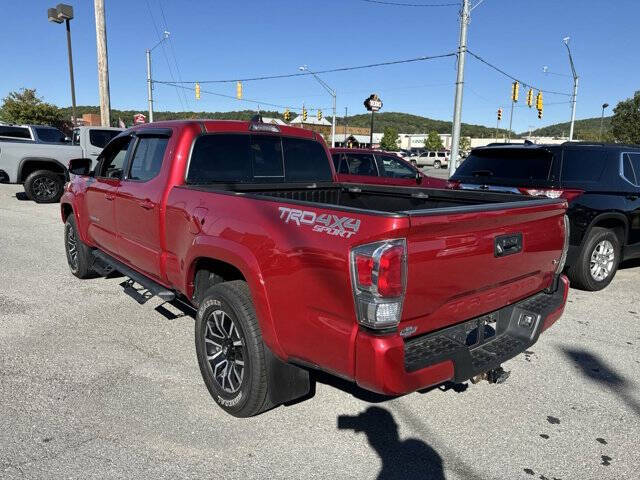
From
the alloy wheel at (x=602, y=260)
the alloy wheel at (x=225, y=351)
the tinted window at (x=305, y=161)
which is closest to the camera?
the alloy wheel at (x=225, y=351)

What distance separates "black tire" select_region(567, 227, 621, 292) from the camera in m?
5.87

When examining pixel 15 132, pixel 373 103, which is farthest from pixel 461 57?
→ pixel 373 103

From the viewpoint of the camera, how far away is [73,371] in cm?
367

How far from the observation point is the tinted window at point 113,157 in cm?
494

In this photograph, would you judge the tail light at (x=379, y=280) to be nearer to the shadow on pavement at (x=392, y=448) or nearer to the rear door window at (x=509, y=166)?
the shadow on pavement at (x=392, y=448)

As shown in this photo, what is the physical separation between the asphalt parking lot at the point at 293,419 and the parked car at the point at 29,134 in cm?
1071

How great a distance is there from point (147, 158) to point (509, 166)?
15.5 feet

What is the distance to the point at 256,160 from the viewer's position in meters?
4.21

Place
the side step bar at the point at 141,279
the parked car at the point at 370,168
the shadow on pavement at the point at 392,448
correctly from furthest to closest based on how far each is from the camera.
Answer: the parked car at the point at 370,168, the side step bar at the point at 141,279, the shadow on pavement at the point at 392,448

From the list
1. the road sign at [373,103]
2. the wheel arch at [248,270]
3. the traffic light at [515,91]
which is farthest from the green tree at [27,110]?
the wheel arch at [248,270]

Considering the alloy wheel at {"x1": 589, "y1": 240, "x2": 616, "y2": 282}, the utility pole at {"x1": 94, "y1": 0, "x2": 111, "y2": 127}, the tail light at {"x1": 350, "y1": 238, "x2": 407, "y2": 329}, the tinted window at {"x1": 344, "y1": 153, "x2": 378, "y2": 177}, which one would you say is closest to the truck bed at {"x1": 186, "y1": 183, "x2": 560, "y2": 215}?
the tail light at {"x1": 350, "y1": 238, "x2": 407, "y2": 329}

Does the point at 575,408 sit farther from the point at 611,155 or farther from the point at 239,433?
the point at 611,155

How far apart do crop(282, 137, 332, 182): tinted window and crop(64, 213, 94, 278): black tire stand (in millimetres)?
2934

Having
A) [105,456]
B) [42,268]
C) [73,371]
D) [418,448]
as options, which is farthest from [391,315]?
[42,268]
